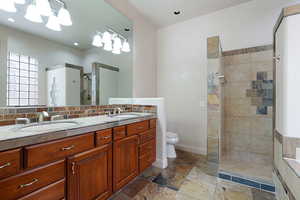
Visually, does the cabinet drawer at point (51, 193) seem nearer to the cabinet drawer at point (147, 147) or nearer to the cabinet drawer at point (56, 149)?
the cabinet drawer at point (56, 149)

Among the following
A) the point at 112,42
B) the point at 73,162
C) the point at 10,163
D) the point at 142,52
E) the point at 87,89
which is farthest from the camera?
the point at 142,52

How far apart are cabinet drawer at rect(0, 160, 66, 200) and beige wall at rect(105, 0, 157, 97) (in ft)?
5.44

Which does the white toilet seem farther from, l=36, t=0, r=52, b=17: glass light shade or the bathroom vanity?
l=36, t=0, r=52, b=17: glass light shade

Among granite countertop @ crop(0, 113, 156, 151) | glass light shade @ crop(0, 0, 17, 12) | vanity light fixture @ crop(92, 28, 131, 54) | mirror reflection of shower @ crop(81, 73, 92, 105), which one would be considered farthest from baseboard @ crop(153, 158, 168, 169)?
glass light shade @ crop(0, 0, 17, 12)

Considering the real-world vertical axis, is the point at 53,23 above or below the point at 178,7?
below

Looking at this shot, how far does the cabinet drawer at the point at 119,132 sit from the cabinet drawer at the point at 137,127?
0.08 m

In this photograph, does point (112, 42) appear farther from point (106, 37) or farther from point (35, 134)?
point (35, 134)

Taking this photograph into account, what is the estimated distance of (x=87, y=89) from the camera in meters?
1.85

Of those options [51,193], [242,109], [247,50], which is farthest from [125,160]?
[247,50]

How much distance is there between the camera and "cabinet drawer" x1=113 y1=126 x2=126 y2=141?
141cm

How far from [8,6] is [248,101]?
3259mm

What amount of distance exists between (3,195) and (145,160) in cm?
137

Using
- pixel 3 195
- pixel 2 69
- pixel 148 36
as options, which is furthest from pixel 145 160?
pixel 148 36

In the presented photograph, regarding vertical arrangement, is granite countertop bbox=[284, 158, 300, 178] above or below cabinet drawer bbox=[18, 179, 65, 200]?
above
